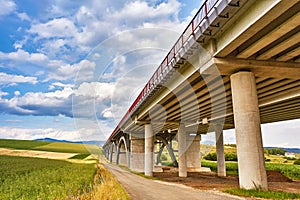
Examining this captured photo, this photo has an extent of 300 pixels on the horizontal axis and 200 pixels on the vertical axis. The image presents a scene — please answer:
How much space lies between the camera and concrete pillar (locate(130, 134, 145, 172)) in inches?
1769

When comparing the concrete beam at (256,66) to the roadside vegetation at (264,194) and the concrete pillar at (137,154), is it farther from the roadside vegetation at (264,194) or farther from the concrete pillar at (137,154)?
the concrete pillar at (137,154)

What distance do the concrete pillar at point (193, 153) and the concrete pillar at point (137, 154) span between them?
8951 mm

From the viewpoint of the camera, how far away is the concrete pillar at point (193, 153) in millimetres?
47031

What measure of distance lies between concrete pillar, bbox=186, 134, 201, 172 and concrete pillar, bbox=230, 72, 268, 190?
117 feet

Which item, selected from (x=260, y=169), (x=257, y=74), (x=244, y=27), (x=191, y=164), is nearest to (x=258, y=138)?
(x=260, y=169)

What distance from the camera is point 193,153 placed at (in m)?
48.3

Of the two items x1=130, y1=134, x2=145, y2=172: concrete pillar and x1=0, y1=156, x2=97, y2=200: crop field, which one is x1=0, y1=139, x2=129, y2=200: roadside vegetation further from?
x1=130, y1=134, x2=145, y2=172: concrete pillar

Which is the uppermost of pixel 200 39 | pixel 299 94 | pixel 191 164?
pixel 200 39

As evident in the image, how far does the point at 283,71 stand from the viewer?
1281cm

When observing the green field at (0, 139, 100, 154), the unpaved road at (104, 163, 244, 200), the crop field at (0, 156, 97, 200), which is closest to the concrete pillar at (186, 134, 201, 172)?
the crop field at (0, 156, 97, 200)

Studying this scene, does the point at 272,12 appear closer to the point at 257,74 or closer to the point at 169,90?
the point at 257,74

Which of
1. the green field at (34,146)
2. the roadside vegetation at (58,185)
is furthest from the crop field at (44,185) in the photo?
the green field at (34,146)

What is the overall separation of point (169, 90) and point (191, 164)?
31160mm

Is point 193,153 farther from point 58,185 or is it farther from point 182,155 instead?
point 58,185
